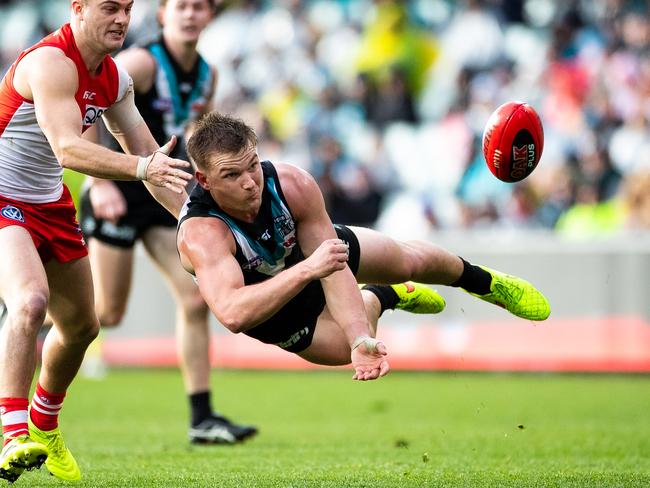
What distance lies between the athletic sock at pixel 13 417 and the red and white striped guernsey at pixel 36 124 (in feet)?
3.31

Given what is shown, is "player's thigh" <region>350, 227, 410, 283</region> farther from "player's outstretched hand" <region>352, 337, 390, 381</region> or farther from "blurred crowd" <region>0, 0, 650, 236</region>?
"blurred crowd" <region>0, 0, 650, 236</region>

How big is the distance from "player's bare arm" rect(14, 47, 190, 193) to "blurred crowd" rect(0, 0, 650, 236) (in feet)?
26.8

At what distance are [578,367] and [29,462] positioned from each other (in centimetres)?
782

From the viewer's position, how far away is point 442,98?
15531mm

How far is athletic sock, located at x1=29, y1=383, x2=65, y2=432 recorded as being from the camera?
6.02 m

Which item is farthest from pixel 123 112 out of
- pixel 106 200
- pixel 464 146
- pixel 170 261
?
pixel 464 146

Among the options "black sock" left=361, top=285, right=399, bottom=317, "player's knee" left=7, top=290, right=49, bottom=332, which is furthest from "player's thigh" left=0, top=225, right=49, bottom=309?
"black sock" left=361, top=285, right=399, bottom=317

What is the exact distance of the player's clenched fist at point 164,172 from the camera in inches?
193

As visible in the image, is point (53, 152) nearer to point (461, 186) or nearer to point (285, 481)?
point (285, 481)

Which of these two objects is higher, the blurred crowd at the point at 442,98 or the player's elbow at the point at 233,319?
the blurred crowd at the point at 442,98

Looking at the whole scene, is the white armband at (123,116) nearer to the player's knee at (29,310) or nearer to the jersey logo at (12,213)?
the jersey logo at (12,213)

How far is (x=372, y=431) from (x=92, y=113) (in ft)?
11.3

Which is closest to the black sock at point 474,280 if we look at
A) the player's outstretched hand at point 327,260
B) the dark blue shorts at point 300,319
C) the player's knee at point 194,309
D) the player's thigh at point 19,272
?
the dark blue shorts at point 300,319

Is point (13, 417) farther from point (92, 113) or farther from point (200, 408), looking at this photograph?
point (200, 408)
